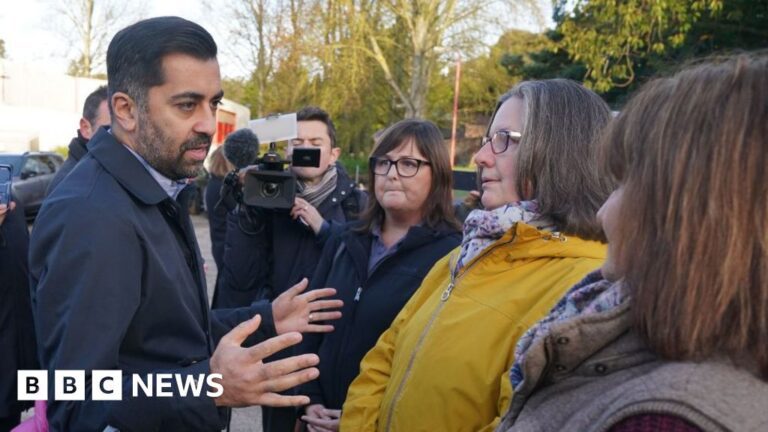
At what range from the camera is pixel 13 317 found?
9.51 feet

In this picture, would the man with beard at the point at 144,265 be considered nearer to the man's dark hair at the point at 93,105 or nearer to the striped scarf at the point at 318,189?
the striped scarf at the point at 318,189

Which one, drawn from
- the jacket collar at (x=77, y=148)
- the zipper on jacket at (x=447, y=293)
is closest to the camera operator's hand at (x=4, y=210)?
the jacket collar at (x=77, y=148)

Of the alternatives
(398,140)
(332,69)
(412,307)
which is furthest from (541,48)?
(412,307)

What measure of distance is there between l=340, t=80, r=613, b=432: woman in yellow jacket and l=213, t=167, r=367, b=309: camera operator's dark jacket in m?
1.47

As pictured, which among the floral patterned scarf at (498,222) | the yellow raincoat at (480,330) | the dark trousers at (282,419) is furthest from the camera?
the dark trousers at (282,419)

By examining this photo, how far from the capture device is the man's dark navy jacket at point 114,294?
1.56 metres

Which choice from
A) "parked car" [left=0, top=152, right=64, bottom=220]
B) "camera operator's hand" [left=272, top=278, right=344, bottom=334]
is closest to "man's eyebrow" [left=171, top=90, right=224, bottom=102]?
"camera operator's hand" [left=272, top=278, right=344, bottom=334]

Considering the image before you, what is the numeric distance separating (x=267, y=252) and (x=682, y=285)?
9.05ft

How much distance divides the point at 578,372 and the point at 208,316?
1266 millimetres

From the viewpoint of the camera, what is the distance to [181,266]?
6.10 ft

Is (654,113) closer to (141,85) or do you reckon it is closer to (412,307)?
(412,307)

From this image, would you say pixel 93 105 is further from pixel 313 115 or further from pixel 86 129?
pixel 313 115

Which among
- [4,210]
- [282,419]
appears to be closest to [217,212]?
[4,210]

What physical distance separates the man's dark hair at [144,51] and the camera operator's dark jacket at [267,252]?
1518 millimetres
